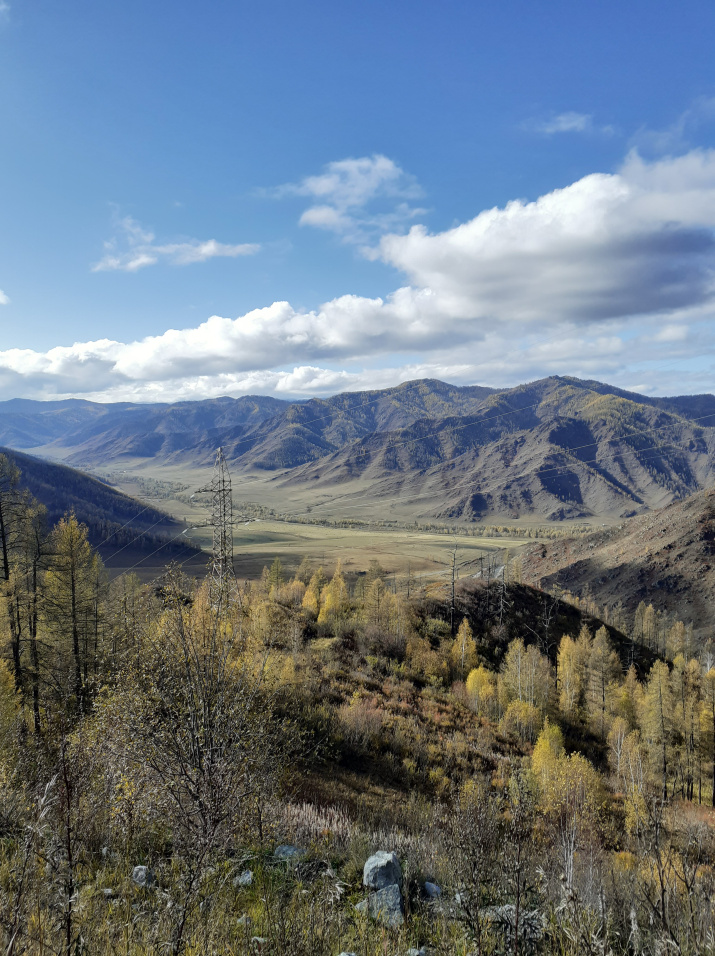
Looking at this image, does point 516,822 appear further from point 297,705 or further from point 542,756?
point 542,756

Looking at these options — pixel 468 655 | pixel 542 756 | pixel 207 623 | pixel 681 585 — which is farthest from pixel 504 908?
pixel 681 585

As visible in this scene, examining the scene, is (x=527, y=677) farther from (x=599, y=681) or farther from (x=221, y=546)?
(x=221, y=546)

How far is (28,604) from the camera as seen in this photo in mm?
25609

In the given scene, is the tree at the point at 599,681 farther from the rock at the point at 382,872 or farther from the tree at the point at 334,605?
the rock at the point at 382,872

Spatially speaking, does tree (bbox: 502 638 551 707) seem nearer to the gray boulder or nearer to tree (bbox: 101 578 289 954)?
the gray boulder

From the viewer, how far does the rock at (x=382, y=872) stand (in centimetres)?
846

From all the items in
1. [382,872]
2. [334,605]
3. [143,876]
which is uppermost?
[143,876]

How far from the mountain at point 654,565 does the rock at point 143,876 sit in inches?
5332

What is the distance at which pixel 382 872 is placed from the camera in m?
8.59

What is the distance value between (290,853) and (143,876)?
9.76 ft

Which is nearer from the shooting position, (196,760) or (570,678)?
(196,760)

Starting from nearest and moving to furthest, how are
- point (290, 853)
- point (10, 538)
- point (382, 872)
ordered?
point (382, 872) → point (290, 853) → point (10, 538)

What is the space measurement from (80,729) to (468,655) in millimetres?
44193

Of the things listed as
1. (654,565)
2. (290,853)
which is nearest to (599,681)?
(290,853)
